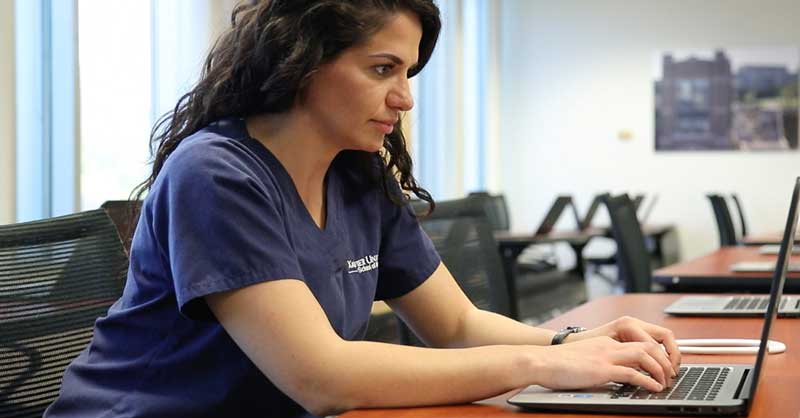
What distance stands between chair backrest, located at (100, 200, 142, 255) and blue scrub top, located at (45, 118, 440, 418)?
28 centimetres

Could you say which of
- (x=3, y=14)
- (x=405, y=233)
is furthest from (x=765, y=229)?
(x=405, y=233)

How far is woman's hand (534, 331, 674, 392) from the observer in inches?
48.0

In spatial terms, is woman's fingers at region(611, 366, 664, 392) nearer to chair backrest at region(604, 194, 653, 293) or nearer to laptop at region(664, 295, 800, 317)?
laptop at region(664, 295, 800, 317)

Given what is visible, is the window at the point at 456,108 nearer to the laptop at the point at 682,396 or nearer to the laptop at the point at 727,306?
the laptop at the point at 727,306

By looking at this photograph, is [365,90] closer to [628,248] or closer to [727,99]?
[628,248]

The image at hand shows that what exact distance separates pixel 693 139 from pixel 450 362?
300 inches

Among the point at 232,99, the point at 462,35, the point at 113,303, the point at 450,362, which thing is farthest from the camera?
the point at 462,35

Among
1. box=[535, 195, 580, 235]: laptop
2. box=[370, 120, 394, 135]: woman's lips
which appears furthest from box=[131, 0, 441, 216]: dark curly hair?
box=[535, 195, 580, 235]: laptop

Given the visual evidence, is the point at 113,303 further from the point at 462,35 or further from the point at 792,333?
the point at 462,35

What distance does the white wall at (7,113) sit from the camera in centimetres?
308

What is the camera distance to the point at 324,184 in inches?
61.4

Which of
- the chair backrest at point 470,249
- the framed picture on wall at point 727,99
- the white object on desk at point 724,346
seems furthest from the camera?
the framed picture on wall at point 727,99

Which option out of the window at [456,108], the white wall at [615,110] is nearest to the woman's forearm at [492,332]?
the window at [456,108]

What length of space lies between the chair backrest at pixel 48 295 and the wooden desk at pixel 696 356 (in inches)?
21.3
